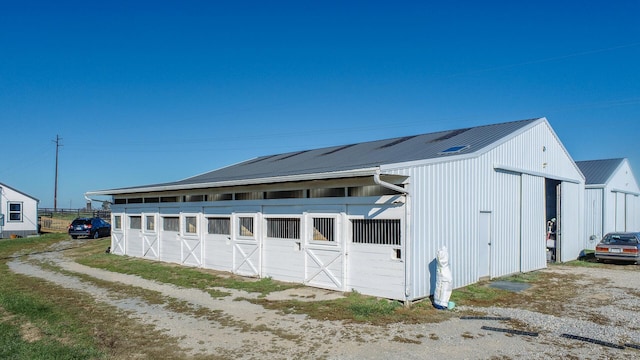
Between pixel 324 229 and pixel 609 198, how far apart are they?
19.3 meters

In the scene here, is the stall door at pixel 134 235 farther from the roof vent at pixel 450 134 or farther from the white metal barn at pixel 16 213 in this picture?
the white metal barn at pixel 16 213

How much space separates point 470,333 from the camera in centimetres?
769

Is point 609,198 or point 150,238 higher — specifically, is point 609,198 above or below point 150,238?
above

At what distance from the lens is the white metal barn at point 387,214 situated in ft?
33.6

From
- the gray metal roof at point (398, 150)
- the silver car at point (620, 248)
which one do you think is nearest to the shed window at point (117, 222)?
the gray metal roof at point (398, 150)

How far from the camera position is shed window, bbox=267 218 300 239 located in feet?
41.0

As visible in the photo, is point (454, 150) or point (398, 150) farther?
point (398, 150)

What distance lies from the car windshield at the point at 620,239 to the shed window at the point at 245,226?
550 inches

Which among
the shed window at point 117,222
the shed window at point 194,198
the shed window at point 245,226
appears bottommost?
the shed window at point 117,222

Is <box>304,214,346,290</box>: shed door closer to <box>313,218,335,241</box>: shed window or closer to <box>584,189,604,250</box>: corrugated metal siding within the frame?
<box>313,218,335,241</box>: shed window

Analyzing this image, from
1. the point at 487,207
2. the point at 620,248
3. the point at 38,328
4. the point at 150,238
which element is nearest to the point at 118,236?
the point at 150,238

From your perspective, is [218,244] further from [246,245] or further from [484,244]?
[484,244]

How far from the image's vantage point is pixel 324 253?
1158 centimetres

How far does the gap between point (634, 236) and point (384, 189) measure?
13074mm
